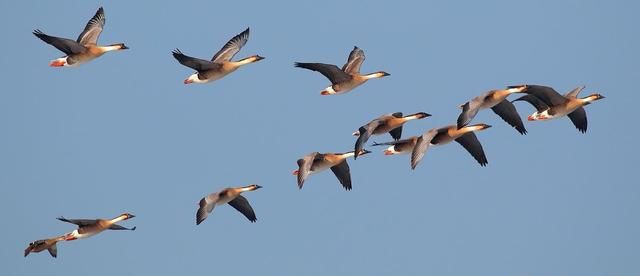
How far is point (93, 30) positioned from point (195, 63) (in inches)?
125

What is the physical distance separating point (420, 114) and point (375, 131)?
1301 millimetres

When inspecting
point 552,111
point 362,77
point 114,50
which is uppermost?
point 114,50

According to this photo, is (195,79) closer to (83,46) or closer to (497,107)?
(83,46)

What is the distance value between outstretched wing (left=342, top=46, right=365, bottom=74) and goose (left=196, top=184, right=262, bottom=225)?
3.57 meters

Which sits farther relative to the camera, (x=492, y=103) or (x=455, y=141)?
(x=455, y=141)

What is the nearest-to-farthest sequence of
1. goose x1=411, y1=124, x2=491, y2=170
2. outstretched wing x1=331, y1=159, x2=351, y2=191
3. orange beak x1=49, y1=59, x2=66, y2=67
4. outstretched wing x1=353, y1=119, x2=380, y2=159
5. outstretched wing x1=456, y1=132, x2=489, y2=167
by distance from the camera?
goose x1=411, y1=124, x2=491, y2=170 < outstretched wing x1=353, y1=119, x2=380, y2=159 < orange beak x1=49, y1=59, x2=66, y2=67 < outstretched wing x1=456, y1=132, x2=489, y2=167 < outstretched wing x1=331, y1=159, x2=351, y2=191

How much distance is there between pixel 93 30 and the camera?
34.2 meters

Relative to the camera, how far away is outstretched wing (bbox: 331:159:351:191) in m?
34.4

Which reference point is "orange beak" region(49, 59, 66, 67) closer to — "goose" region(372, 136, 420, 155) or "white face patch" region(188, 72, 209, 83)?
"white face patch" region(188, 72, 209, 83)

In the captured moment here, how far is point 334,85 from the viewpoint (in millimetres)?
33906

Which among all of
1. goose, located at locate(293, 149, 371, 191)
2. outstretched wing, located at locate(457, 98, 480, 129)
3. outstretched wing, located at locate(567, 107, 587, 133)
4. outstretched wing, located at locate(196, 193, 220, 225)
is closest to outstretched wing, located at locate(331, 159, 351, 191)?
goose, located at locate(293, 149, 371, 191)

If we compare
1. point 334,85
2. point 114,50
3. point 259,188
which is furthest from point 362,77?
point 114,50

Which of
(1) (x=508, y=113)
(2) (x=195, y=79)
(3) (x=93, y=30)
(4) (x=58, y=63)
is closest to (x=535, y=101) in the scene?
(1) (x=508, y=113)

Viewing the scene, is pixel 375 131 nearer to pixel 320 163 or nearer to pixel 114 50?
pixel 320 163
